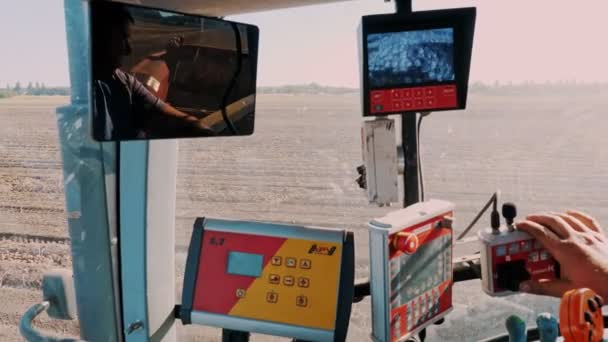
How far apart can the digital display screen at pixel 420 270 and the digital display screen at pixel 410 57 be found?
1.52 ft

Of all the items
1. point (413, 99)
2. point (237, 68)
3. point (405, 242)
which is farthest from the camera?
point (413, 99)

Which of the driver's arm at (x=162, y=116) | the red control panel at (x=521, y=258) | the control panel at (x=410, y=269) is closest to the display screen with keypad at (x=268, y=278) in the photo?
the control panel at (x=410, y=269)

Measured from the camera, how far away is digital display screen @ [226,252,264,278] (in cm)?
126

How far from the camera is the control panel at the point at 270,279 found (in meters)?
1.20

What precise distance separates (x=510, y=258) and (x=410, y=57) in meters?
0.59

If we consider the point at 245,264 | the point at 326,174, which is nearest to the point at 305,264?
the point at 245,264

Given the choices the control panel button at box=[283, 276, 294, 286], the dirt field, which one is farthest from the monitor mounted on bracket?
the control panel button at box=[283, 276, 294, 286]

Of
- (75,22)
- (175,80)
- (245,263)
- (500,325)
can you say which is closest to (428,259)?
(245,263)

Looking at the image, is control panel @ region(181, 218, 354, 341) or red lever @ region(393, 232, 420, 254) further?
control panel @ region(181, 218, 354, 341)

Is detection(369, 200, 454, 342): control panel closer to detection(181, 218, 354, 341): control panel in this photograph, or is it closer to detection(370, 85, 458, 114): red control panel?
detection(181, 218, 354, 341): control panel

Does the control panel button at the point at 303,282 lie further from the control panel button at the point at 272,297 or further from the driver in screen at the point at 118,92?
the driver in screen at the point at 118,92

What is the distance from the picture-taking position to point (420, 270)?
1183 mm

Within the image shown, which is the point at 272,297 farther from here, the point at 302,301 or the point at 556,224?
the point at 556,224

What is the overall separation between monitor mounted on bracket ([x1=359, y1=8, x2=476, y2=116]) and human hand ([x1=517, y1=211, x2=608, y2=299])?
43 cm
